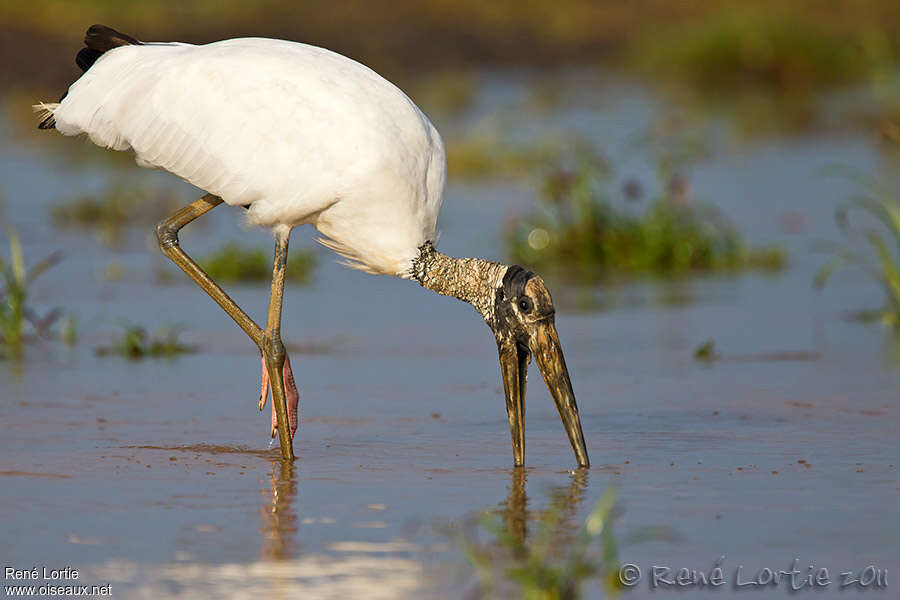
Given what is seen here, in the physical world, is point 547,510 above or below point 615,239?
below

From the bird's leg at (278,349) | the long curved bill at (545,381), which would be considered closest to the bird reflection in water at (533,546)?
the long curved bill at (545,381)

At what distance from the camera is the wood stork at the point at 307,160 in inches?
252

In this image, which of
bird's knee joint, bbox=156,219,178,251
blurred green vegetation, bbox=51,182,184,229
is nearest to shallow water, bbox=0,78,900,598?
bird's knee joint, bbox=156,219,178,251

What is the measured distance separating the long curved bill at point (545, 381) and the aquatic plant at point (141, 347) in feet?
8.98

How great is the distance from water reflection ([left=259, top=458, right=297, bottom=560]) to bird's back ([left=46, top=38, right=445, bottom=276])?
1.07 metres

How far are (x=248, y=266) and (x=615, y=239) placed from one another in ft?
8.58

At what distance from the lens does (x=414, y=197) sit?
260 inches

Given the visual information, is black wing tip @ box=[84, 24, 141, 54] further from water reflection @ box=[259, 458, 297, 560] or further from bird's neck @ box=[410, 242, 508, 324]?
water reflection @ box=[259, 458, 297, 560]

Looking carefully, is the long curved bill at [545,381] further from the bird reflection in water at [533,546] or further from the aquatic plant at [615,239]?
the aquatic plant at [615,239]

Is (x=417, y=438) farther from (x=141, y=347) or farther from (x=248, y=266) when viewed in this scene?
(x=248, y=266)

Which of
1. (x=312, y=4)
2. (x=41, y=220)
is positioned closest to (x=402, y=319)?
(x=41, y=220)

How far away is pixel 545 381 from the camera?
629 centimetres

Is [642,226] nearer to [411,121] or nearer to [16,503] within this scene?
[411,121]

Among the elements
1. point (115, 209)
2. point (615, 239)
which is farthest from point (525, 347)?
point (115, 209)
